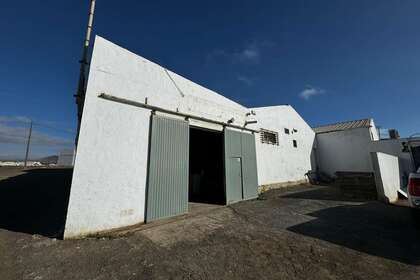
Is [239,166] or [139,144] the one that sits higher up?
[139,144]

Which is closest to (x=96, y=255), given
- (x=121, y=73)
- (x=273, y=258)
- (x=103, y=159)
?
(x=103, y=159)

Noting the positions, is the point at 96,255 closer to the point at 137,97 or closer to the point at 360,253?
the point at 137,97

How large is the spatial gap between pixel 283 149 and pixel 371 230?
27.4ft

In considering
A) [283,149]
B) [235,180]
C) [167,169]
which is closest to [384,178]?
[283,149]

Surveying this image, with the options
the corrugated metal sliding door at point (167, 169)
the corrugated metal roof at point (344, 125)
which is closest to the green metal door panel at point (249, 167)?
the corrugated metal sliding door at point (167, 169)

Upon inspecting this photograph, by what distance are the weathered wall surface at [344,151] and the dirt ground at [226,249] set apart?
11.2 m

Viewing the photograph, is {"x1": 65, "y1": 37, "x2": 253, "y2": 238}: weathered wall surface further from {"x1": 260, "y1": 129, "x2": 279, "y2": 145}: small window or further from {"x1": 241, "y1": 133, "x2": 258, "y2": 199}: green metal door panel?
{"x1": 260, "y1": 129, "x2": 279, "y2": 145}: small window

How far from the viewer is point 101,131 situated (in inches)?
188

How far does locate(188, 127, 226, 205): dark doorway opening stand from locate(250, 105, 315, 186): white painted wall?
252cm

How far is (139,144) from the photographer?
545cm

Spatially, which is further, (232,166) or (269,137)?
(269,137)

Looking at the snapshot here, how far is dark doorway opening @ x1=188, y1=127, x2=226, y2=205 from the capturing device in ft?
35.0

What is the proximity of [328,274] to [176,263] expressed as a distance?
2585 mm

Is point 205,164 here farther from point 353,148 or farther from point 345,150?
point 353,148
